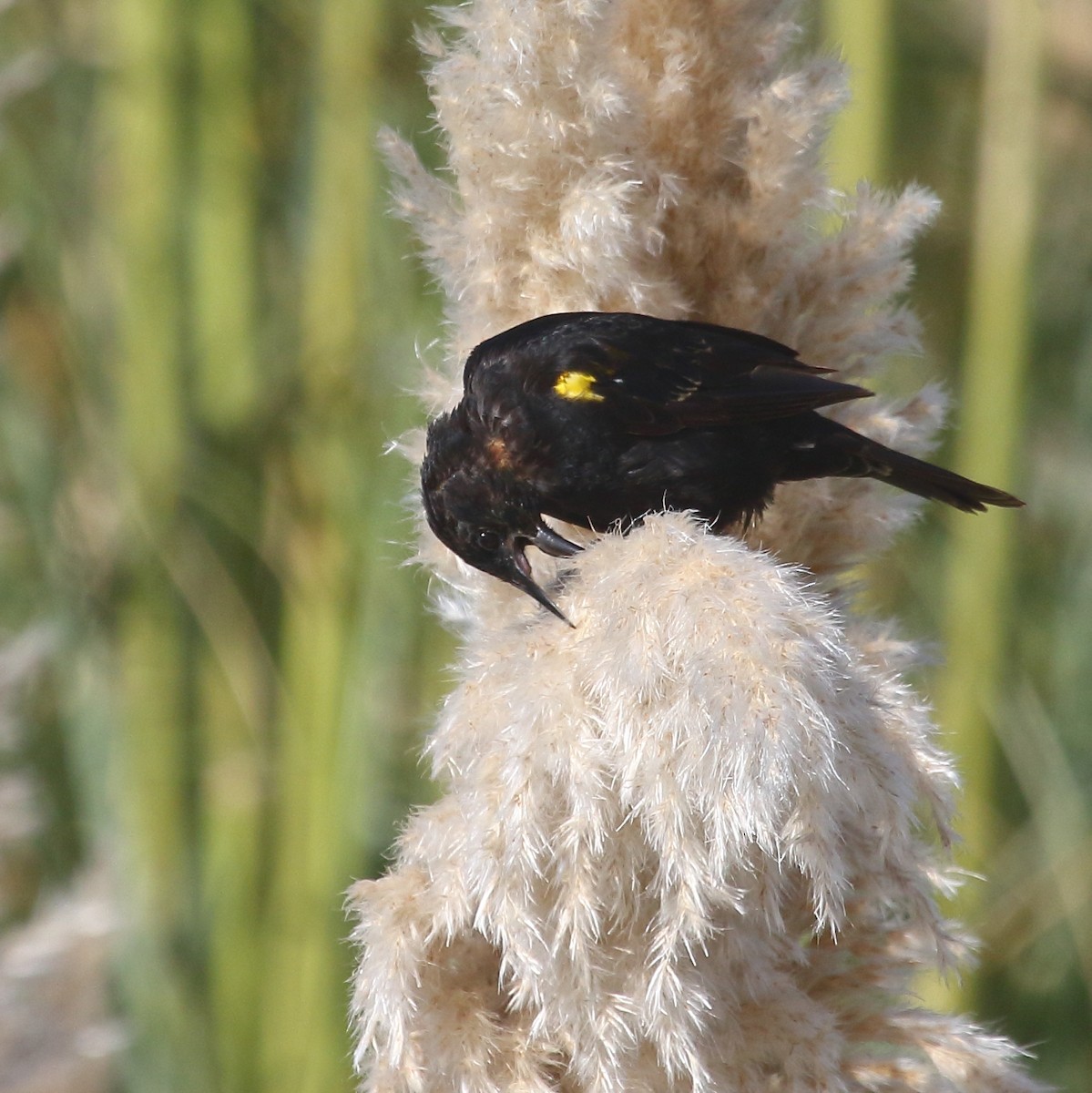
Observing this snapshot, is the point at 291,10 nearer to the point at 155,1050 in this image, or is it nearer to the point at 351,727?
the point at 351,727

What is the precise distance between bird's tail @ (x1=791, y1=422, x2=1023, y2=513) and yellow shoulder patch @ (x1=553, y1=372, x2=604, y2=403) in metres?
A: 0.23

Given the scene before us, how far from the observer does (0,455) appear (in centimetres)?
171

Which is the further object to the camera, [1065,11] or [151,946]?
[1065,11]

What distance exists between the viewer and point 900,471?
48.7 inches

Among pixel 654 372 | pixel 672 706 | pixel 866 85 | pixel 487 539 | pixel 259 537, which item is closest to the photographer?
pixel 672 706

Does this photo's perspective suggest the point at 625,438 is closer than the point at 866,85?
Yes

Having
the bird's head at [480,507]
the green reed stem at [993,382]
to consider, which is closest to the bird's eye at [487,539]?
the bird's head at [480,507]

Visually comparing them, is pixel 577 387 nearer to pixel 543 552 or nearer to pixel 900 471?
pixel 543 552

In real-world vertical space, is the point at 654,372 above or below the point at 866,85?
below

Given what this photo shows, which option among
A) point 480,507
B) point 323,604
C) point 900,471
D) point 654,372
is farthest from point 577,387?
point 323,604

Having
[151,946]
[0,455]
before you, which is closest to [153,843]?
[151,946]

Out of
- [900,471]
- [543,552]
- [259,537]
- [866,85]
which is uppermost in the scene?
[866,85]

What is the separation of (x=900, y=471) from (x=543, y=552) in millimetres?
368

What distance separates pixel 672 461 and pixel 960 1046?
634mm
